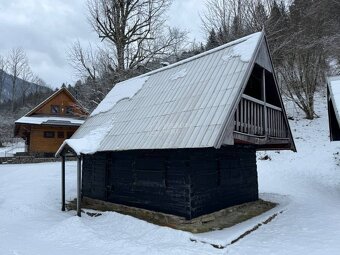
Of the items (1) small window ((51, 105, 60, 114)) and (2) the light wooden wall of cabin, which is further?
(1) small window ((51, 105, 60, 114))

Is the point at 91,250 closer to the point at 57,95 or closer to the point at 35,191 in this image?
the point at 35,191

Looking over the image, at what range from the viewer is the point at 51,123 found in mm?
32875

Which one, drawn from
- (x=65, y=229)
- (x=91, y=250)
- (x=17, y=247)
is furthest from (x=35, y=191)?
(x=91, y=250)

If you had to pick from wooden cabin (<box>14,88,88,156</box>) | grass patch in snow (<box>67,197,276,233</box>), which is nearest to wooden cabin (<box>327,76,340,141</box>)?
grass patch in snow (<box>67,197,276,233</box>)

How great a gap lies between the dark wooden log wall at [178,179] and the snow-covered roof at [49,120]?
19930 mm

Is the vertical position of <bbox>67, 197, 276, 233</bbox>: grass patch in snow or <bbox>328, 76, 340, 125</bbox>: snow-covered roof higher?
<bbox>328, 76, 340, 125</bbox>: snow-covered roof

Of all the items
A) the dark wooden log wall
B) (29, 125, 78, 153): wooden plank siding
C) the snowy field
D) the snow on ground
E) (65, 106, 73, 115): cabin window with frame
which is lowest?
the snowy field

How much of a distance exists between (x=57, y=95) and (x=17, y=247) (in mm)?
29242

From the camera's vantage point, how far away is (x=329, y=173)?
18484 mm

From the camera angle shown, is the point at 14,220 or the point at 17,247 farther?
the point at 14,220

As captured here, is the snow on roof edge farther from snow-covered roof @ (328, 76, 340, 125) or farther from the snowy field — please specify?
snow-covered roof @ (328, 76, 340, 125)

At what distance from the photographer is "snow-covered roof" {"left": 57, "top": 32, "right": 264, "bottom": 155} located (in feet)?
31.4

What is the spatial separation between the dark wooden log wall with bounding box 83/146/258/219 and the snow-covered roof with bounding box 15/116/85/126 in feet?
65.4

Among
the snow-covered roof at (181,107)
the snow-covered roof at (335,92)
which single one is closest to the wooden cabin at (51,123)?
the snow-covered roof at (181,107)
